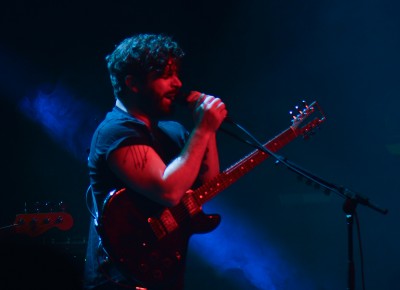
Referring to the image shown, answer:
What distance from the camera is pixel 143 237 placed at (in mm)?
1885

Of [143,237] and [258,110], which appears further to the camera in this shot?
[258,110]

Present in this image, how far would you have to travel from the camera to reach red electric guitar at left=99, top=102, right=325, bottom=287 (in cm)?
180

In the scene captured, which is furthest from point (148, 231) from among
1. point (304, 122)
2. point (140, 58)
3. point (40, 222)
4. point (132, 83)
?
point (40, 222)

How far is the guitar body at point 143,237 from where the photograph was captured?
180cm

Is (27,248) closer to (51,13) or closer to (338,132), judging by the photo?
(51,13)

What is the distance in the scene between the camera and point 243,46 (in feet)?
18.1

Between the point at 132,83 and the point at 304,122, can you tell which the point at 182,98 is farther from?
the point at 304,122

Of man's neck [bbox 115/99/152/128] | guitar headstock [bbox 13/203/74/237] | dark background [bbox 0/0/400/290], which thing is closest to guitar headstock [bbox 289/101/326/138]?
man's neck [bbox 115/99/152/128]

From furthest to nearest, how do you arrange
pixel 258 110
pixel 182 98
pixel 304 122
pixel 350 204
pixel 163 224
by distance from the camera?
1. pixel 258 110
2. pixel 304 122
3. pixel 182 98
4. pixel 163 224
5. pixel 350 204

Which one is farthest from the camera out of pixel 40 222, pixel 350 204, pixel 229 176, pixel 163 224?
pixel 40 222

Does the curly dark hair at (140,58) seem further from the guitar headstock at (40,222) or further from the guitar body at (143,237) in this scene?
the guitar headstock at (40,222)

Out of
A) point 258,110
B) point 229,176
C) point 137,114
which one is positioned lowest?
point 229,176

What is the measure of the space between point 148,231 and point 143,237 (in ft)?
0.12

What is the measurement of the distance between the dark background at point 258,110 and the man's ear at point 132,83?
10.2 ft
